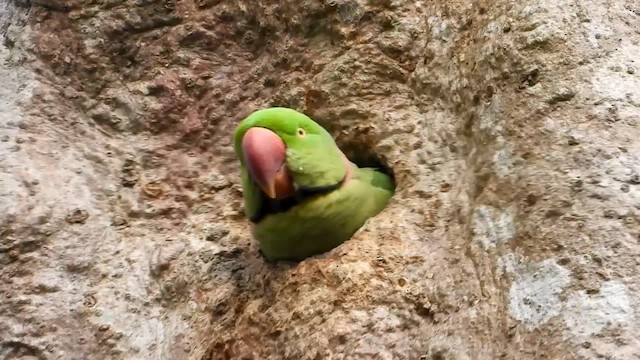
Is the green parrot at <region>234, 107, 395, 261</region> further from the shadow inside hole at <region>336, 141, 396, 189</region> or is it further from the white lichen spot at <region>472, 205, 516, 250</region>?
the white lichen spot at <region>472, 205, 516, 250</region>

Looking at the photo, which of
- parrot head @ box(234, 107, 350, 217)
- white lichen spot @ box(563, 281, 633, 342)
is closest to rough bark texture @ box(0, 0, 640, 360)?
white lichen spot @ box(563, 281, 633, 342)

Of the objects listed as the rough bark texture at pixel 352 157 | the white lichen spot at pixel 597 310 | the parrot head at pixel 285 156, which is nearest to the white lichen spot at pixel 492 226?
the rough bark texture at pixel 352 157

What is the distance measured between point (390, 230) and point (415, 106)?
426 millimetres

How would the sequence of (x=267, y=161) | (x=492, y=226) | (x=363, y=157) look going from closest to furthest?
(x=492, y=226) < (x=267, y=161) < (x=363, y=157)

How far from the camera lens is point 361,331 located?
1633 millimetres

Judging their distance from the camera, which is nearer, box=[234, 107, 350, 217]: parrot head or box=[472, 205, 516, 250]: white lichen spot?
box=[472, 205, 516, 250]: white lichen spot

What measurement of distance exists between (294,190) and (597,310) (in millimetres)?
767

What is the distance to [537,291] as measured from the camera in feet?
4.98

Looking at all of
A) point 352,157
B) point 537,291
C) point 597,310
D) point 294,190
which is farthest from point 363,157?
point 597,310

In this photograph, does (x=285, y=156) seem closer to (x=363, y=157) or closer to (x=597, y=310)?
(x=363, y=157)

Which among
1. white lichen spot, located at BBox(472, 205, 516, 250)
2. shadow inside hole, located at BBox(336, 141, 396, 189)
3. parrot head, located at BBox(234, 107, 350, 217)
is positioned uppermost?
parrot head, located at BBox(234, 107, 350, 217)

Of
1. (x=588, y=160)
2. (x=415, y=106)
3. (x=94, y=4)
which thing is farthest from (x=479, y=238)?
(x=94, y=4)

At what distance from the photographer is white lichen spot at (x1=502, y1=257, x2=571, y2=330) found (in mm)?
1475

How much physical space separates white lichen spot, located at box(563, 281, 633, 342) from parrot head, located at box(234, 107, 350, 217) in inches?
27.5
